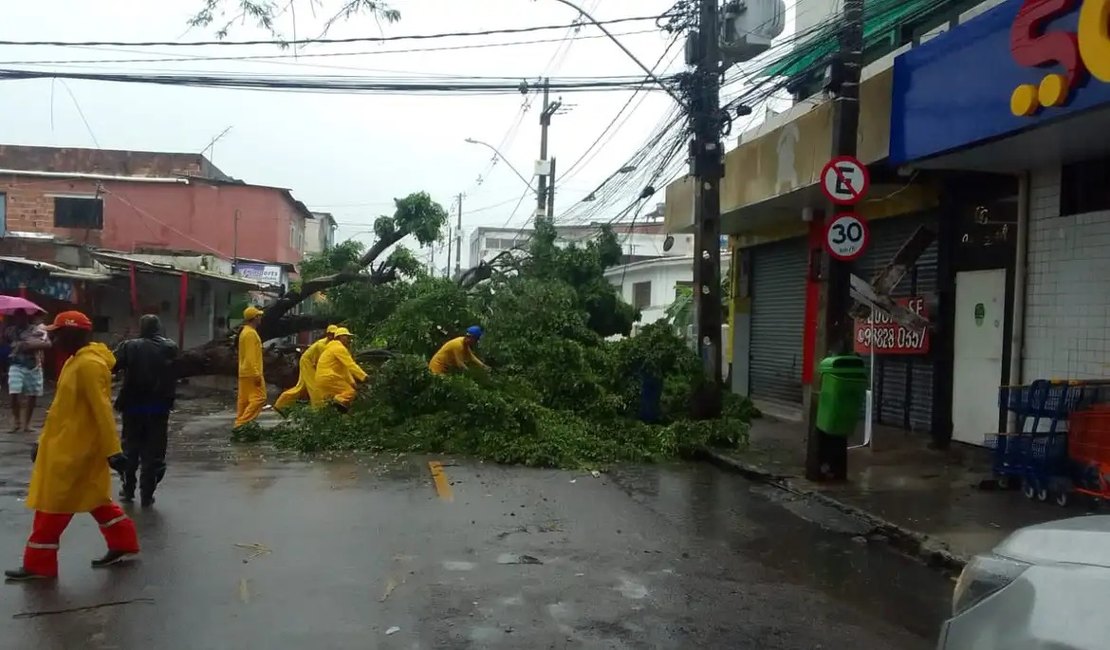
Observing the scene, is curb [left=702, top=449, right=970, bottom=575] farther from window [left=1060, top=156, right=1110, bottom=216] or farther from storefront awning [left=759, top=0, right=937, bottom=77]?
storefront awning [left=759, top=0, right=937, bottom=77]

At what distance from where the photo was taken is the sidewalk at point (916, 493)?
25.2 ft

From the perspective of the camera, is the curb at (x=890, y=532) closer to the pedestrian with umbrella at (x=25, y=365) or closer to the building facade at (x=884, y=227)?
the building facade at (x=884, y=227)

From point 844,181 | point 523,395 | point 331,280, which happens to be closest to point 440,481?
point 523,395

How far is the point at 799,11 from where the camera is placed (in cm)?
1798

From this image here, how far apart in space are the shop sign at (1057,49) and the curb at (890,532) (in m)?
3.79

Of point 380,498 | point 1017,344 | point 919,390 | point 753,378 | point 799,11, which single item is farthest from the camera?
point 753,378

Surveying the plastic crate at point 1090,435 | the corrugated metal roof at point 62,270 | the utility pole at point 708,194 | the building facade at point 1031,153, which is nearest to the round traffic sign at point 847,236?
the building facade at point 1031,153

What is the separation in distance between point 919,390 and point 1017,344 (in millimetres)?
2675

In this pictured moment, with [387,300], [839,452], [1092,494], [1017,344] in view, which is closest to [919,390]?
[1017,344]

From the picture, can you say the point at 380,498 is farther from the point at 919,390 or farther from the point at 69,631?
the point at 919,390

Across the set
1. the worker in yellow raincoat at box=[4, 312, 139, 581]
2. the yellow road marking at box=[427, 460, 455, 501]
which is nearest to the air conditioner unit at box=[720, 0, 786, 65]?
the yellow road marking at box=[427, 460, 455, 501]

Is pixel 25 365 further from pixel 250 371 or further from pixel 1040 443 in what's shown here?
pixel 1040 443

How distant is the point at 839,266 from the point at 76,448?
724 centimetres

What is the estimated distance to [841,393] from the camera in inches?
382
